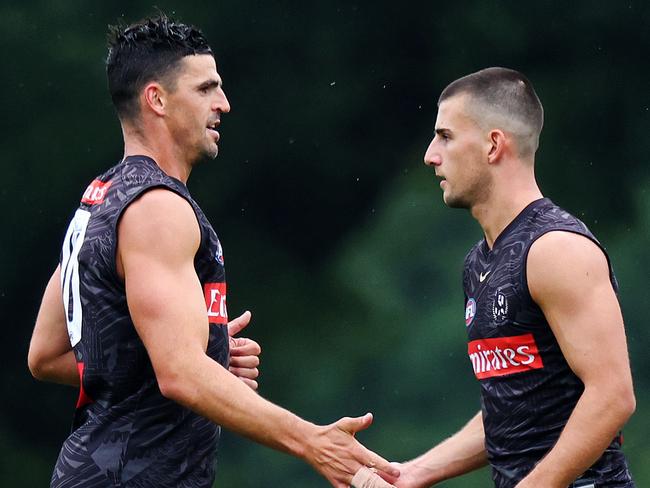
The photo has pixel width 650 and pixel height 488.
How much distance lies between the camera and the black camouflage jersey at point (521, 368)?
327 centimetres

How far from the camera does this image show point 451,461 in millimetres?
3764

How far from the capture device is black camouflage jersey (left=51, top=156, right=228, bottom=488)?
3.19 metres

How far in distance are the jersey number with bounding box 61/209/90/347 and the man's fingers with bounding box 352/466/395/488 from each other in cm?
84

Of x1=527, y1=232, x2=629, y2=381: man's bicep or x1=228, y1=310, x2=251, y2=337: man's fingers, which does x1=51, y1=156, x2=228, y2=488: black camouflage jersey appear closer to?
x1=228, y1=310, x2=251, y2=337: man's fingers

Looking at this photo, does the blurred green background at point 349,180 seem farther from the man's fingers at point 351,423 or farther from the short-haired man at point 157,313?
the man's fingers at point 351,423

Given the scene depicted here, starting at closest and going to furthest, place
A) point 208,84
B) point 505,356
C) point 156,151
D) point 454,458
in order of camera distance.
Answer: point 505,356 < point 156,151 < point 208,84 < point 454,458

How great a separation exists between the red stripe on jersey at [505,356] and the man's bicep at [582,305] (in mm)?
132

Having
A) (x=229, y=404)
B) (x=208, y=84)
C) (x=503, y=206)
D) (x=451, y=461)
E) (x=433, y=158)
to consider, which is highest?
(x=208, y=84)

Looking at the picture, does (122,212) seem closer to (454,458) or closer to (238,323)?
(238,323)

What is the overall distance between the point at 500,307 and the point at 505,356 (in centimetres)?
14

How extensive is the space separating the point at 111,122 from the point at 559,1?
2285 mm

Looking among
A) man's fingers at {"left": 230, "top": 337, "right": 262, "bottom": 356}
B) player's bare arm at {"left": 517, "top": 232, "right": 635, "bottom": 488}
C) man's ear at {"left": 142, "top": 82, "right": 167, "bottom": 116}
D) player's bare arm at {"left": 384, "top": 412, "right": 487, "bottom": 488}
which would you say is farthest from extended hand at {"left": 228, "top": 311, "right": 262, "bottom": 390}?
player's bare arm at {"left": 517, "top": 232, "right": 635, "bottom": 488}

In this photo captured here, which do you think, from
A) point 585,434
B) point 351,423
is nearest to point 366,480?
point 351,423

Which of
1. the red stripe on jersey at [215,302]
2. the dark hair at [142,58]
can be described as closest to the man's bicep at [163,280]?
the red stripe on jersey at [215,302]
